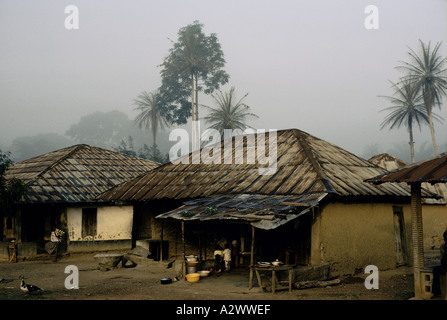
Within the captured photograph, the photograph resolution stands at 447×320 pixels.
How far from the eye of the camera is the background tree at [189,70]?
44.9 meters

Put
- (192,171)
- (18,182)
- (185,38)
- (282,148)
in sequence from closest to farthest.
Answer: (18,182) < (282,148) < (192,171) < (185,38)

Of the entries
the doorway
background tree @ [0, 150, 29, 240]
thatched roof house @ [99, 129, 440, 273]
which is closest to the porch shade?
thatched roof house @ [99, 129, 440, 273]

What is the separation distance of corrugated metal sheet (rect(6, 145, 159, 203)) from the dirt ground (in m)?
4.09

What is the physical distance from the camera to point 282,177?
1477cm

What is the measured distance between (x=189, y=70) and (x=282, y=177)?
105 ft

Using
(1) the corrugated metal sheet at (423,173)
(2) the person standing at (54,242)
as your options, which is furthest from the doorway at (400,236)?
(2) the person standing at (54,242)

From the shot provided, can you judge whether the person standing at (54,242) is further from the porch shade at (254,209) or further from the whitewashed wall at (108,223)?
the porch shade at (254,209)

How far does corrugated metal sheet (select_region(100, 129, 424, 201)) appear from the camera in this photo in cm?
1383

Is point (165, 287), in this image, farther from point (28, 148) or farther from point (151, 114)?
point (28, 148)

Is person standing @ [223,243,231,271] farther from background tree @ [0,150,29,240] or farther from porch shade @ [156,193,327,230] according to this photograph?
background tree @ [0,150,29,240]
